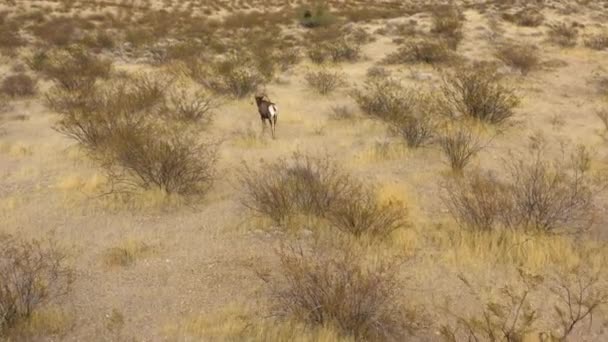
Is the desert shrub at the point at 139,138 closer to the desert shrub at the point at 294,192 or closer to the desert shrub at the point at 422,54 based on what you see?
the desert shrub at the point at 294,192

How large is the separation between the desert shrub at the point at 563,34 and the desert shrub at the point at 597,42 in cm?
52

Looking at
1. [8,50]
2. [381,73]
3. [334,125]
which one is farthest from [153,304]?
[8,50]

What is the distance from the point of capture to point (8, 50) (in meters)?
20.8

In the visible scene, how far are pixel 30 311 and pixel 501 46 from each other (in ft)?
65.4

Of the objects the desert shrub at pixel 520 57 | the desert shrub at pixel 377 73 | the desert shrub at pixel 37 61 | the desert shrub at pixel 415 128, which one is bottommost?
the desert shrub at pixel 377 73

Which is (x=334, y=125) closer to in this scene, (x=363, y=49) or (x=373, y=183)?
(x=373, y=183)

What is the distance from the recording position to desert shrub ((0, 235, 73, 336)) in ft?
14.6

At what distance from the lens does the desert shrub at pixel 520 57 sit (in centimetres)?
1695

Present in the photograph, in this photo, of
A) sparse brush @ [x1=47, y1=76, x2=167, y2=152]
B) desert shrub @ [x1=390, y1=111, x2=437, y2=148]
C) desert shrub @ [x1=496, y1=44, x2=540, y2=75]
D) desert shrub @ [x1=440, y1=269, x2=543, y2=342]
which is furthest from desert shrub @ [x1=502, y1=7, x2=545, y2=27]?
desert shrub @ [x1=440, y1=269, x2=543, y2=342]

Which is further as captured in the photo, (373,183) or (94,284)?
(373,183)

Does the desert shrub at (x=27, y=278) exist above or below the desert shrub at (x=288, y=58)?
above

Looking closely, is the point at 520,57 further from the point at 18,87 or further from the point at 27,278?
the point at 27,278

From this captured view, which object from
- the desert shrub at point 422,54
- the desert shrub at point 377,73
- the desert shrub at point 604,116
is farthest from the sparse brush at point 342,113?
the desert shrub at point 422,54

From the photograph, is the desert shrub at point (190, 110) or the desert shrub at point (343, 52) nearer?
the desert shrub at point (190, 110)
